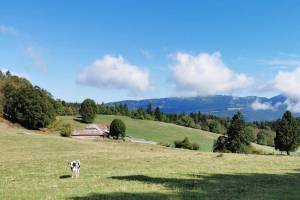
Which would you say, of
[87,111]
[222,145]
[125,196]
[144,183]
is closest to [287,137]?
[222,145]

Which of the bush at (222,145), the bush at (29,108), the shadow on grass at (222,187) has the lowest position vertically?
the shadow on grass at (222,187)

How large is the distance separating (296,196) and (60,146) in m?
57.8

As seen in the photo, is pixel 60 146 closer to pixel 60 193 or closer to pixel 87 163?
pixel 87 163

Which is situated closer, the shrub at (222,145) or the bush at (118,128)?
the shrub at (222,145)

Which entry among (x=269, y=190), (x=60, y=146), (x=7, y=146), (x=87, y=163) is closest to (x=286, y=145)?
(x=60, y=146)

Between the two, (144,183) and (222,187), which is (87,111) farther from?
(222,187)

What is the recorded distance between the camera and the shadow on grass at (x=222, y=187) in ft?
83.4

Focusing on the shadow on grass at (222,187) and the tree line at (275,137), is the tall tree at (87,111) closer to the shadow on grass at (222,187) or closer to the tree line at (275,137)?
the tree line at (275,137)

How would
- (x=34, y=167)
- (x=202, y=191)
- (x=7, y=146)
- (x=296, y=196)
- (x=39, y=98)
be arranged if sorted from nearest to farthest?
1. (x=296, y=196)
2. (x=202, y=191)
3. (x=34, y=167)
4. (x=7, y=146)
5. (x=39, y=98)

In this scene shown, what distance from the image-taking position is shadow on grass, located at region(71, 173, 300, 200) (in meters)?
25.4

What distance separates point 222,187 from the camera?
2983cm

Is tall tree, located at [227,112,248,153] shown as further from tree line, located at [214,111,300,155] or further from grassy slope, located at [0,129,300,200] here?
grassy slope, located at [0,129,300,200]

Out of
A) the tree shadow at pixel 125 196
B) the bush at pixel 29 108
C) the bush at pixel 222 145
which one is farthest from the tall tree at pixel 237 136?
the tree shadow at pixel 125 196

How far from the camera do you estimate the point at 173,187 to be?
29.0 m
